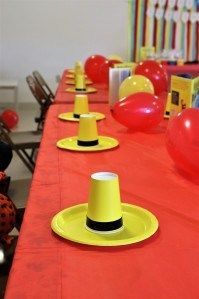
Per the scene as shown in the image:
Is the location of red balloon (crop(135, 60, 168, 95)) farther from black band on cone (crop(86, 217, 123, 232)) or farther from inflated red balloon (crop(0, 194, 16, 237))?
black band on cone (crop(86, 217, 123, 232))

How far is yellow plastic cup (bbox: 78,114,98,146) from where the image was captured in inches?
49.8

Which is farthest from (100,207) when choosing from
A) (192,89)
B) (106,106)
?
(106,106)

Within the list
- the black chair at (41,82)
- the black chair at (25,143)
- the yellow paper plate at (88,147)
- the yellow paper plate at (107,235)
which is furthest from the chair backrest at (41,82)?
the yellow paper plate at (107,235)

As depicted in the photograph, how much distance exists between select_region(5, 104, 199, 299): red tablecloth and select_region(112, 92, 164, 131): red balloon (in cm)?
33

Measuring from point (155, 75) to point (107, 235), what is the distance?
1.76 meters

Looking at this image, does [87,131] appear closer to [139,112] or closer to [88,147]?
[88,147]

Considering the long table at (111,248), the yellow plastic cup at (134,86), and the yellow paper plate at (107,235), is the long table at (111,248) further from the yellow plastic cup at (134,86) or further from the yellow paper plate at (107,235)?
the yellow plastic cup at (134,86)

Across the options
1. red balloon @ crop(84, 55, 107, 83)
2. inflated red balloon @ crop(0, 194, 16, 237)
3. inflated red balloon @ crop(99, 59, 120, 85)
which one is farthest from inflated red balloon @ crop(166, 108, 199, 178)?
red balloon @ crop(84, 55, 107, 83)

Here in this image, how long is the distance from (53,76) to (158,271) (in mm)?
5545

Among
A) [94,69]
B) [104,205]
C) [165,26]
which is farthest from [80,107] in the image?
[165,26]

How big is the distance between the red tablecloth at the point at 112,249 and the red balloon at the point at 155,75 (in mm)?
1209

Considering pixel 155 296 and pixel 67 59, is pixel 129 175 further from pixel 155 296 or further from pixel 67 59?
pixel 67 59

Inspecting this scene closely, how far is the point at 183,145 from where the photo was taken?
1073 millimetres

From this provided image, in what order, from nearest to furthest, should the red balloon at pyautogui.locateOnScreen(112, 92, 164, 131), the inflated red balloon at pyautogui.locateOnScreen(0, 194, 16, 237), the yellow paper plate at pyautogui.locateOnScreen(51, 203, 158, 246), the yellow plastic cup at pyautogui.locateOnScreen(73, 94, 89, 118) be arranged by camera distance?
the yellow paper plate at pyautogui.locateOnScreen(51, 203, 158, 246)
the inflated red balloon at pyautogui.locateOnScreen(0, 194, 16, 237)
the red balloon at pyautogui.locateOnScreen(112, 92, 164, 131)
the yellow plastic cup at pyautogui.locateOnScreen(73, 94, 89, 118)
